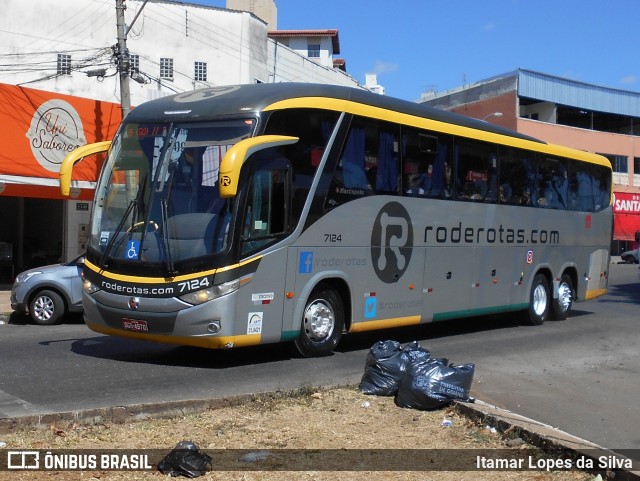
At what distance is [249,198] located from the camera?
9.87 meters

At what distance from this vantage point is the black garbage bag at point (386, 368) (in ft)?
27.7

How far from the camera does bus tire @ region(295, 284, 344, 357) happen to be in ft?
36.0

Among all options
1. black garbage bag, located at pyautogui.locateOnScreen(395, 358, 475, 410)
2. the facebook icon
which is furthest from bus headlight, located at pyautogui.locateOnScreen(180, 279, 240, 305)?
black garbage bag, located at pyautogui.locateOnScreen(395, 358, 475, 410)

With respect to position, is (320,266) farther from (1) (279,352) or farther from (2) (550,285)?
(2) (550,285)

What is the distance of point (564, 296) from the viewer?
696 inches

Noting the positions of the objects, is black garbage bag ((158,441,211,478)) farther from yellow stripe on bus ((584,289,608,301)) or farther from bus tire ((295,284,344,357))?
yellow stripe on bus ((584,289,608,301))

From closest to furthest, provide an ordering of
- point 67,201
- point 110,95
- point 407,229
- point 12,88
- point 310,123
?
1. point 310,123
2. point 407,229
3. point 12,88
4. point 67,201
5. point 110,95

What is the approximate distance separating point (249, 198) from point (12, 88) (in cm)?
1202

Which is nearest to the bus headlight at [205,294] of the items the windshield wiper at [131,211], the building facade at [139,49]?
the windshield wiper at [131,211]

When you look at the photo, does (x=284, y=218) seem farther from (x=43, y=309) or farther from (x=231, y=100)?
(x=43, y=309)

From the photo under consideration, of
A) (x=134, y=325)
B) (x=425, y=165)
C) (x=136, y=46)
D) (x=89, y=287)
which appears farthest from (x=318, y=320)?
(x=136, y=46)

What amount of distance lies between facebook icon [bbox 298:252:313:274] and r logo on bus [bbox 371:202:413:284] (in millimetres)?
1468

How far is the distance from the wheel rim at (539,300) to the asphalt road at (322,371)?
1271 mm

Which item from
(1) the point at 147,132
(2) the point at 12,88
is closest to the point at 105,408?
(1) the point at 147,132
